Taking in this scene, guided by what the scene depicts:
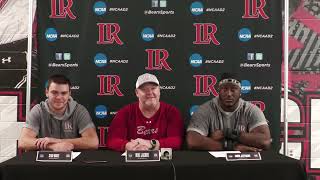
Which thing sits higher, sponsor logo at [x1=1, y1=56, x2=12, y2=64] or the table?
sponsor logo at [x1=1, y1=56, x2=12, y2=64]

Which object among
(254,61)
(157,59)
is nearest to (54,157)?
(157,59)

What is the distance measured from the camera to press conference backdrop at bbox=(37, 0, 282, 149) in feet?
10.4

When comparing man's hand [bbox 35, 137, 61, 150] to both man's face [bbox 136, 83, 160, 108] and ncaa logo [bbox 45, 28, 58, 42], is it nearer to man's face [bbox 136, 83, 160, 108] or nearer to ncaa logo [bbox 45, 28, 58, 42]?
man's face [bbox 136, 83, 160, 108]

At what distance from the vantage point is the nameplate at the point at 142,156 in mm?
1878

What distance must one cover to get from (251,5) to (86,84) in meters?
1.52

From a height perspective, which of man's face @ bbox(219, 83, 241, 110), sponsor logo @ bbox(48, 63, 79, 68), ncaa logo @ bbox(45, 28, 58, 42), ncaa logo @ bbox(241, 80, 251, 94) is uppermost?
ncaa logo @ bbox(45, 28, 58, 42)

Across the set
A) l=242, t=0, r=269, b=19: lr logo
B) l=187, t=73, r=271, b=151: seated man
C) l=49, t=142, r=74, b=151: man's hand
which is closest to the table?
l=49, t=142, r=74, b=151: man's hand

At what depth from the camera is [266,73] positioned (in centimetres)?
317

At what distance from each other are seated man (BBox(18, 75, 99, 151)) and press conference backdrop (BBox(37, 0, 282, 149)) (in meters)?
0.44

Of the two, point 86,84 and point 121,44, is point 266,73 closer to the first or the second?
point 121,44

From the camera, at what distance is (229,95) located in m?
2.68

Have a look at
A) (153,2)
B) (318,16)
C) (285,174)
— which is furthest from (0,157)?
(318,16)

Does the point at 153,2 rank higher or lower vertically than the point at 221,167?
higher

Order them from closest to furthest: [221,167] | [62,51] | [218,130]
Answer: [221,167]
[218,130]
[62,51]
